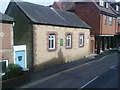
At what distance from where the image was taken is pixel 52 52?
66.7 feet

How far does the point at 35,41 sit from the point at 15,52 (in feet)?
6.87

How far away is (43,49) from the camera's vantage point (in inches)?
748

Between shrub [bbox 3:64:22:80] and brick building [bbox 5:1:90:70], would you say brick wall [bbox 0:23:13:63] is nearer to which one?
shrub [bbox 3:64:22:80]

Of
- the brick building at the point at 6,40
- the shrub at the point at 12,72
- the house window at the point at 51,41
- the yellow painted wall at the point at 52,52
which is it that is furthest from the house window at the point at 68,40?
the shrub at the point at 12,72

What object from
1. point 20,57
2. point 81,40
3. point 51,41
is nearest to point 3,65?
point 20,57

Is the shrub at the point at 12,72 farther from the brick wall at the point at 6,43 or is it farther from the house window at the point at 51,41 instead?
the house window at the point at 51,41

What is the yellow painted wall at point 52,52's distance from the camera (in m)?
18.2

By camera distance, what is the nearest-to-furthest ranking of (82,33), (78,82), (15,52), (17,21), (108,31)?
(78,82) < (15,52) < (17,21) < (82,33) < (108,31)

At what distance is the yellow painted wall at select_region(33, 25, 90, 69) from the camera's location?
1825 cm

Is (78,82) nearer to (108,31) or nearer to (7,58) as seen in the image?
(7,58)

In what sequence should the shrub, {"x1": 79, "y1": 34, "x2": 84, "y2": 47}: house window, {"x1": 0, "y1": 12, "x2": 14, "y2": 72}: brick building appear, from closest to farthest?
1. the shrub
2. {"x1": 0, "y1": 12, "x2": 14, "y2": 72}: brick building
3. {"x1": 79, "y1": 34, "x2": 84, "y2": 47}: house window

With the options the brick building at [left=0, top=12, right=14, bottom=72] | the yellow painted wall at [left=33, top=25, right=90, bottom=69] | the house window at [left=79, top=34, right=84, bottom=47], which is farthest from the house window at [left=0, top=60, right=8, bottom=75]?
the house window at [left=79, top=34, right=84, bottom=47]

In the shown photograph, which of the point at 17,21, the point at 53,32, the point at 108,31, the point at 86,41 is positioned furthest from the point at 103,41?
the point at 17,21

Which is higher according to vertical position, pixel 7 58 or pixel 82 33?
pixel 82 33
